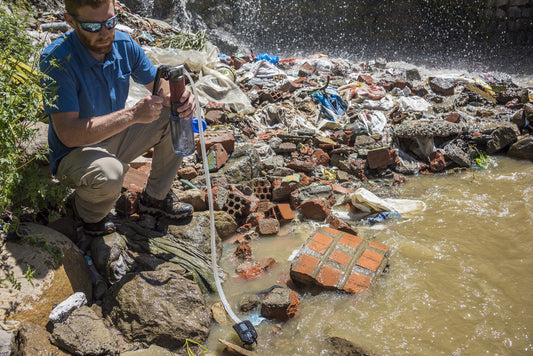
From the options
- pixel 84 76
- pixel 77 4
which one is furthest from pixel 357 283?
pixel 77 4

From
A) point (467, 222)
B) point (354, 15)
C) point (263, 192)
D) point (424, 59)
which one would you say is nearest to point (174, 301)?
point (263, 192)

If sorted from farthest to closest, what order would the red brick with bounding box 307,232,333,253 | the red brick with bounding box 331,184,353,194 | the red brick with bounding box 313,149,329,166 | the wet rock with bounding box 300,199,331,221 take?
the red brick with bounding box 313,149,329,166
the red brick with bounding box 331,184,353,194
the wet rock with bounding box 300,199,331,221
the red brick with bounding box 307,232,333,253

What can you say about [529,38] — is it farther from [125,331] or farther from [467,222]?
[125,331]

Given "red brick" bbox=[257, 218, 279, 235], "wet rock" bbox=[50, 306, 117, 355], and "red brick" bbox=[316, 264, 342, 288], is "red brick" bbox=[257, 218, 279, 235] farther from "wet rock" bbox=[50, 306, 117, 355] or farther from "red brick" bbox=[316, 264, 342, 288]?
"wet rock" bbox=[50, 306, 117, 355]

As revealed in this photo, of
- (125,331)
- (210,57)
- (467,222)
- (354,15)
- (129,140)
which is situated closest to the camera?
(125,331)

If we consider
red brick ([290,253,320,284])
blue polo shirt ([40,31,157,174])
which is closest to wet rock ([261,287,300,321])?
red brick ([290,253,320,284])

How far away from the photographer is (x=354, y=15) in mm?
12359

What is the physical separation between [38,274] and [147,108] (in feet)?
3.48

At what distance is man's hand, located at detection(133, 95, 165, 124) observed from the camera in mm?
1984

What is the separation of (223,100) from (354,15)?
9.11m

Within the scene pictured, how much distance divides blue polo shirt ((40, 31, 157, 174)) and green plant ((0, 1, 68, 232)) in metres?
0.08

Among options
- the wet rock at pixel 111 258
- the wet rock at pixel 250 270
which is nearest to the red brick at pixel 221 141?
the wet rock at pixel 250 270

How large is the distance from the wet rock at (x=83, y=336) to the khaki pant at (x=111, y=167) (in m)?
0.66

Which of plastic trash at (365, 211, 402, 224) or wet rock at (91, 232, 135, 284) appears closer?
wet rock at (91, 232, 135, 284)
